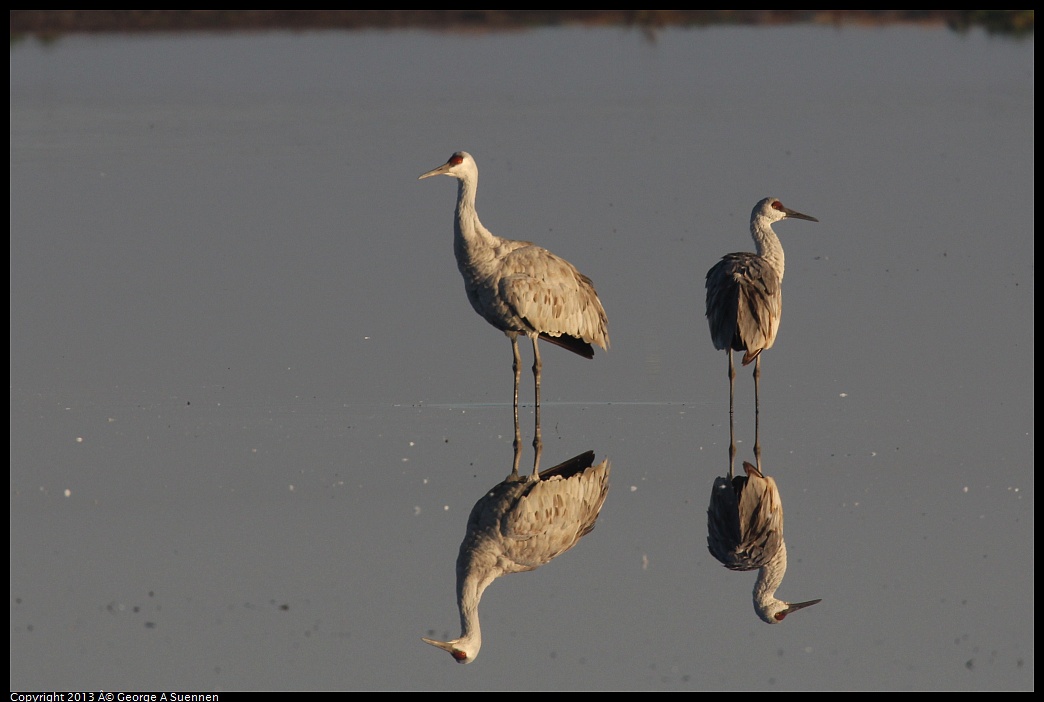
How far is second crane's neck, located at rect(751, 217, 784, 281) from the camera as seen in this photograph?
578 inches

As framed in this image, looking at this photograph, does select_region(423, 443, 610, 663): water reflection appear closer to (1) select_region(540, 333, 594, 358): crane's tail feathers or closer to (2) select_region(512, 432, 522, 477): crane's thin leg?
(2) select_region(512, 432, 522, 477): crane's thin leg

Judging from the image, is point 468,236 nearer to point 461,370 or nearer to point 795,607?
point 461,370

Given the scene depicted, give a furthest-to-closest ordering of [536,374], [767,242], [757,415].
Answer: [767,242] → [536,374] → [757,415]

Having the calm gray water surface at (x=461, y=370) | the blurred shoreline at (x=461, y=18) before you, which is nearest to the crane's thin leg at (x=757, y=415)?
the calm gray water surface at (x=461, y=370)

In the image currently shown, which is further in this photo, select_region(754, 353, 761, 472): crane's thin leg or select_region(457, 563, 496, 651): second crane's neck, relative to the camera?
select_region(754, 353, 761, 472): crane's thin leg

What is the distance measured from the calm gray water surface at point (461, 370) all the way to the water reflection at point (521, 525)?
157mm

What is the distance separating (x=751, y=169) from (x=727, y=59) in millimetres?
20124

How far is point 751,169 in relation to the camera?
1016 inches

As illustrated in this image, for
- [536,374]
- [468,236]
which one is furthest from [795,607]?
[468,236]

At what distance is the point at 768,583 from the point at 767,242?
5814mm

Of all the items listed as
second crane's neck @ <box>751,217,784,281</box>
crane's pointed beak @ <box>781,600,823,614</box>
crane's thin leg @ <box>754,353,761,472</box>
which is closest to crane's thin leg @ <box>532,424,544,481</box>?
crane's thin leg @ <box>754,353,761,472</box>

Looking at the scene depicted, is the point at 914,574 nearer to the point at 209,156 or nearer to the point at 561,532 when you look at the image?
the point at 561,532

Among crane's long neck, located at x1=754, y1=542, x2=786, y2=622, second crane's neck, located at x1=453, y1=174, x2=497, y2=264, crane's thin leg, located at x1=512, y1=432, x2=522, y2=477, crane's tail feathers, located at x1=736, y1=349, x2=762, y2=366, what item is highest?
second crane's neck, located at x1=453, y1=174, x2=497, y2=264

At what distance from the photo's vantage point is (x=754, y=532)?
10.3m
